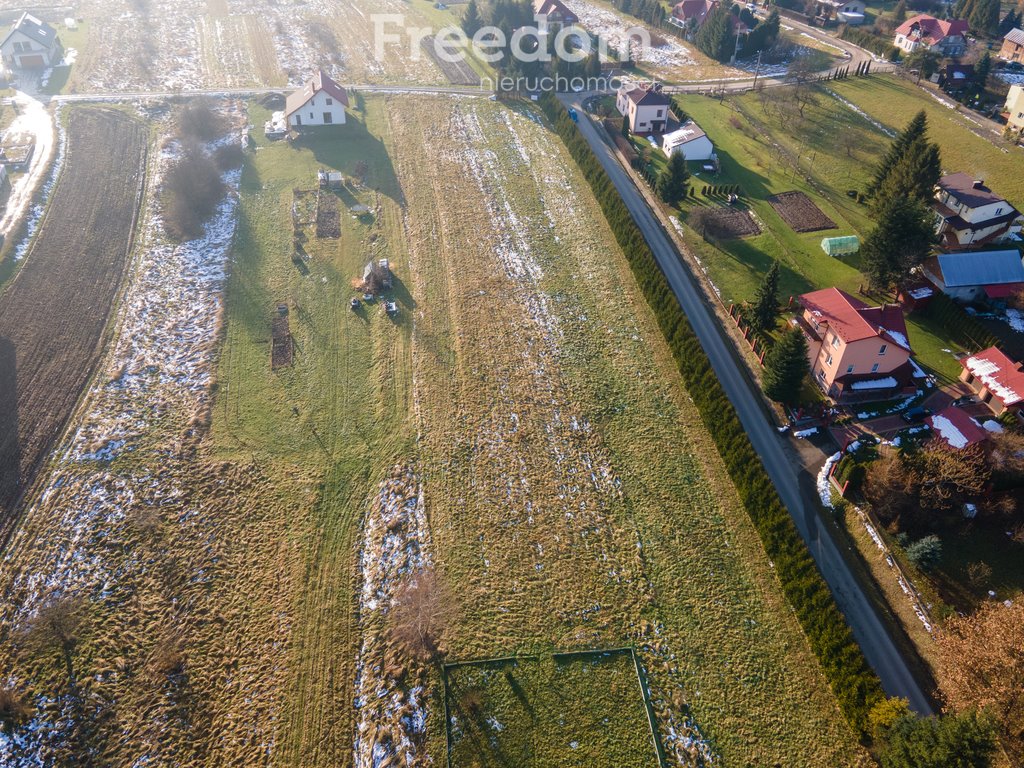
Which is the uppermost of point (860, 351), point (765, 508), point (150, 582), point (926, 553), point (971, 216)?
point (971, 216)

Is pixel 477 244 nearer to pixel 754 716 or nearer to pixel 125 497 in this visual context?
pixel 125 497

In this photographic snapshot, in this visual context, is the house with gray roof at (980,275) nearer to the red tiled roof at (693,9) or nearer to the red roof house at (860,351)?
the red roof house at (860,351)

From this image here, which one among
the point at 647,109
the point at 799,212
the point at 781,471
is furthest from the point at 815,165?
the point at 781,471

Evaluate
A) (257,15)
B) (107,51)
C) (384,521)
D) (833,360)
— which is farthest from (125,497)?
(257,15)

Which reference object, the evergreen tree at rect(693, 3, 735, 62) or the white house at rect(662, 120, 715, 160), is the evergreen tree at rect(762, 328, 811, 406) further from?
the evergreen tree at rect(693, 3, 735, 62)

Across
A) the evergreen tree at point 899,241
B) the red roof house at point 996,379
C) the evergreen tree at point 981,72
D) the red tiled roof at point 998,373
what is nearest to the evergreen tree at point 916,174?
the evergreen tree at point 899,241

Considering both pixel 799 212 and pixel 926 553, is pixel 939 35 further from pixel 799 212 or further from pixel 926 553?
pixel 926 553
